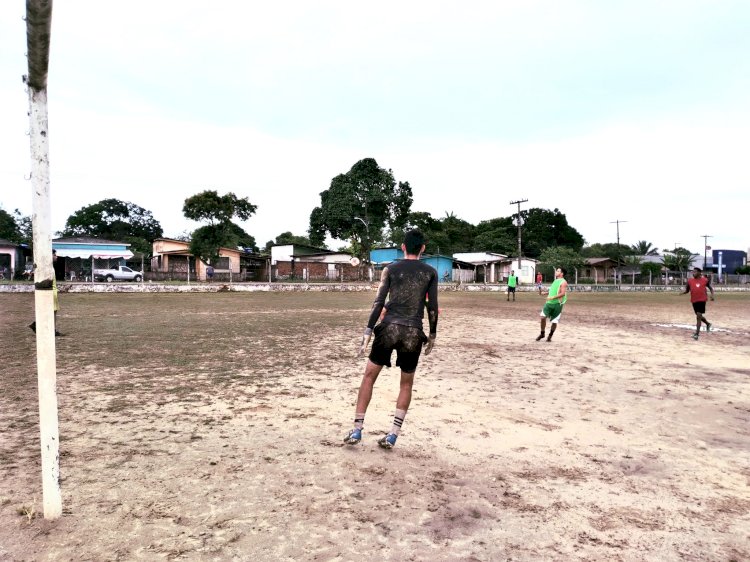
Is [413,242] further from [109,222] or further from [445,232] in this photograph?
[109,222]

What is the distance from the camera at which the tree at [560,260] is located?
53719 mm

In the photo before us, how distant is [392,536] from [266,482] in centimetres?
109

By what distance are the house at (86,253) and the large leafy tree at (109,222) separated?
2302 cm

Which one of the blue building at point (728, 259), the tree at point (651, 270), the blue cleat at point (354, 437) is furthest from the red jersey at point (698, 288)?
the blue building at point (728, 259)

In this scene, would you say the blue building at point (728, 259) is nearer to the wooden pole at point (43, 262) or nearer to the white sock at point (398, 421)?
the white sock at point (398, 421)

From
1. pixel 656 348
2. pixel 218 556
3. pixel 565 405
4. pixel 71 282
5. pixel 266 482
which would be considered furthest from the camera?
pixel 71 282

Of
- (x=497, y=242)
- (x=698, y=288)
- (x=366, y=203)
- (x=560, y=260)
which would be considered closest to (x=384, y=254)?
(x=366, y=203)

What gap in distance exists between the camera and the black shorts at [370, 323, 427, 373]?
4.04 meters

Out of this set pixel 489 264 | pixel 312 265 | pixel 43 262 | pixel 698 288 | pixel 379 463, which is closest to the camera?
pixel 43 262

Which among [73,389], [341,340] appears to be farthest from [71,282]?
[73,389]

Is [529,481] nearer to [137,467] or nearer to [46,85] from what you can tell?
→ [137,467]

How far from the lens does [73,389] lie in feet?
19.1

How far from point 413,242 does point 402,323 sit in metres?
0.75

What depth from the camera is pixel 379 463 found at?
374 centimetres
